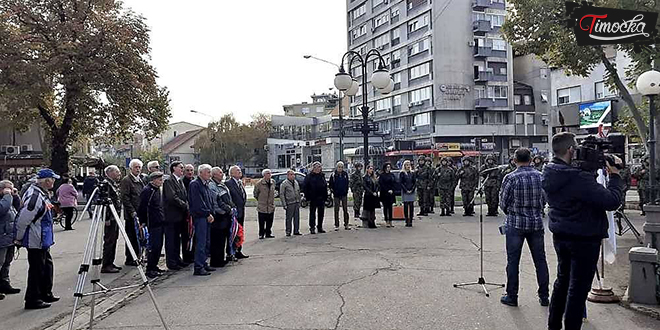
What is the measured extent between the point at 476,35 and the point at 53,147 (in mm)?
50113

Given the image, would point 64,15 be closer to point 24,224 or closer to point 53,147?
point 53,147

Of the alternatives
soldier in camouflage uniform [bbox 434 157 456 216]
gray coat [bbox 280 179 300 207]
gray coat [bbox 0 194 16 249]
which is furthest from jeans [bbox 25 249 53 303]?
soldier in camouflage uniform [bbox 434 157 456 216]

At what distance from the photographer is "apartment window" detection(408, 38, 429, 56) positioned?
6619cm

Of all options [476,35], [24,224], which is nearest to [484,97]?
[476,35]

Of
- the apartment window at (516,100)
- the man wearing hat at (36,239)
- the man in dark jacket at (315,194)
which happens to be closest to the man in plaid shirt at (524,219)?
the man wearing hat at (36,239)

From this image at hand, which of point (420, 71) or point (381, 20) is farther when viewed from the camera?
point (381, 20)

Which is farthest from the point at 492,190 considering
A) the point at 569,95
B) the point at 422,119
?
the point at 422,119

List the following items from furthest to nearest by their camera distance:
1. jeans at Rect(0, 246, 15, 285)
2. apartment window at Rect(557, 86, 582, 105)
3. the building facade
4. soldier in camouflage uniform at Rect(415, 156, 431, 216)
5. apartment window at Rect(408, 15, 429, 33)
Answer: apartment window at Rect(408, 15, 429, 33)
the building facade
apartment window at Rect(557, 86, 582, 105)
soldier in camouflage uniform at Rect(415, 156, 431, 216)
jeans at Rect(0, 246, 15, 285)

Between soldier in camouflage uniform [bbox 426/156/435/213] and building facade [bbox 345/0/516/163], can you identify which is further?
building facade [bbox 345/0/516/163]

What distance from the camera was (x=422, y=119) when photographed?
6712 centimetres

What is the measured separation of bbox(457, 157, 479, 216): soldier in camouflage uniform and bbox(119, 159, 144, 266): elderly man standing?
11238 mm

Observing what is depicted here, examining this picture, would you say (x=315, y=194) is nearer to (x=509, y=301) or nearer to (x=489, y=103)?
(x=509, y=301)

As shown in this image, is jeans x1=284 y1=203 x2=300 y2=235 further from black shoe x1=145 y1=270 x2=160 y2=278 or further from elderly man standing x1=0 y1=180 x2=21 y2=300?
elderly man standing x1=0 y1=180 x2=21 y2=300

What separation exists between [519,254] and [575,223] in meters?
2.04
